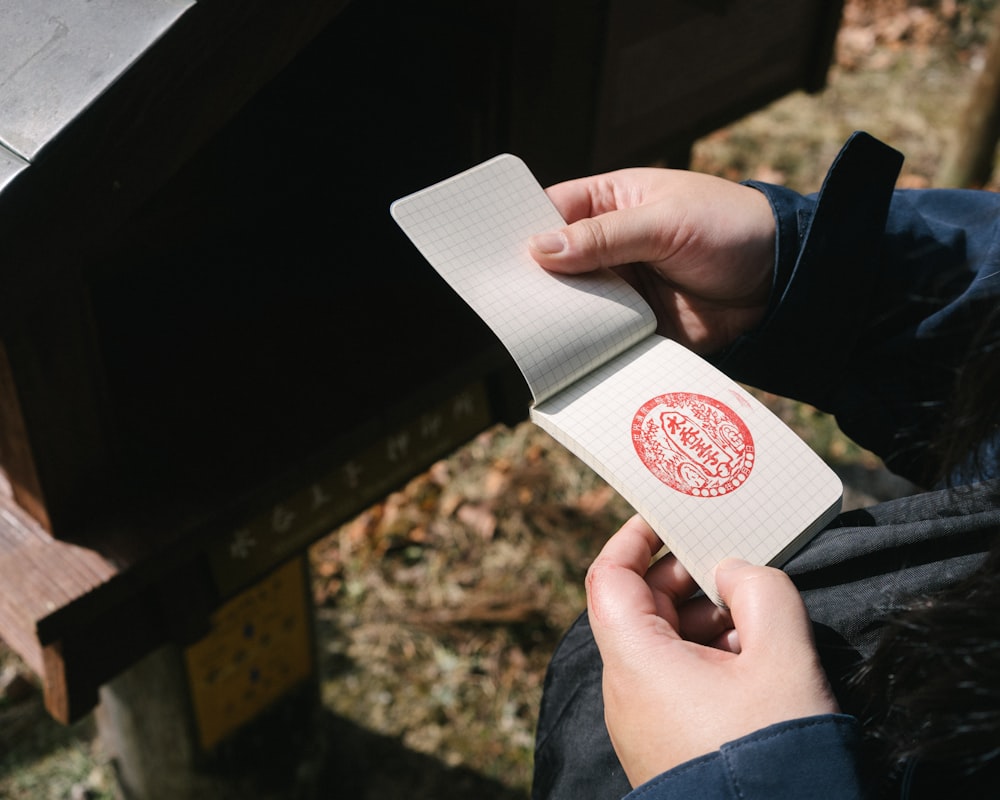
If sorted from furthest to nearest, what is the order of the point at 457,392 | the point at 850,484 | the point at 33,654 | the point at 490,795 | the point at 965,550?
the point at 850,484, the point at 490,795, the point at 457,392, the point at 33,654, the point at 965,550

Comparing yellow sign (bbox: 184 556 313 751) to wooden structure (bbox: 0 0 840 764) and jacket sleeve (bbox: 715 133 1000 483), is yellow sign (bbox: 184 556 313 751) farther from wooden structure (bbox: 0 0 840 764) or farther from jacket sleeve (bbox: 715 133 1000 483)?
jacket sleeve (bbox: 715 133 1000 483)

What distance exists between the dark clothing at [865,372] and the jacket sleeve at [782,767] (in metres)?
0.11

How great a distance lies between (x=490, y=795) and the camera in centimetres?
256

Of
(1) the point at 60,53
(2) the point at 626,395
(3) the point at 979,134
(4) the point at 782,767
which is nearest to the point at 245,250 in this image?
(1) the point at 60,53

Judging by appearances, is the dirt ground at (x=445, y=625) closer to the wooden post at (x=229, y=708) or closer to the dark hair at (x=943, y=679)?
the wooden post at (x=229, y=708)

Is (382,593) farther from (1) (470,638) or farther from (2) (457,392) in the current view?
(2) (457,392)

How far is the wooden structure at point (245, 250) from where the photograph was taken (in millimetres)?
992

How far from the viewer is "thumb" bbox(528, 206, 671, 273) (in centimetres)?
115

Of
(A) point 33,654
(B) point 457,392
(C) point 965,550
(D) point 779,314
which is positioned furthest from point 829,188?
(A) point 33,654

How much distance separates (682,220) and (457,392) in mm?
612

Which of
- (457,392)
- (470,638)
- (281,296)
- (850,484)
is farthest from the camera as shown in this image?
(850,484)

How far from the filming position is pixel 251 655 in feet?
6.99

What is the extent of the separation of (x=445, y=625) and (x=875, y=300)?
1.88 meters

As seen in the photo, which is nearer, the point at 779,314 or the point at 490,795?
the point at 779,314
